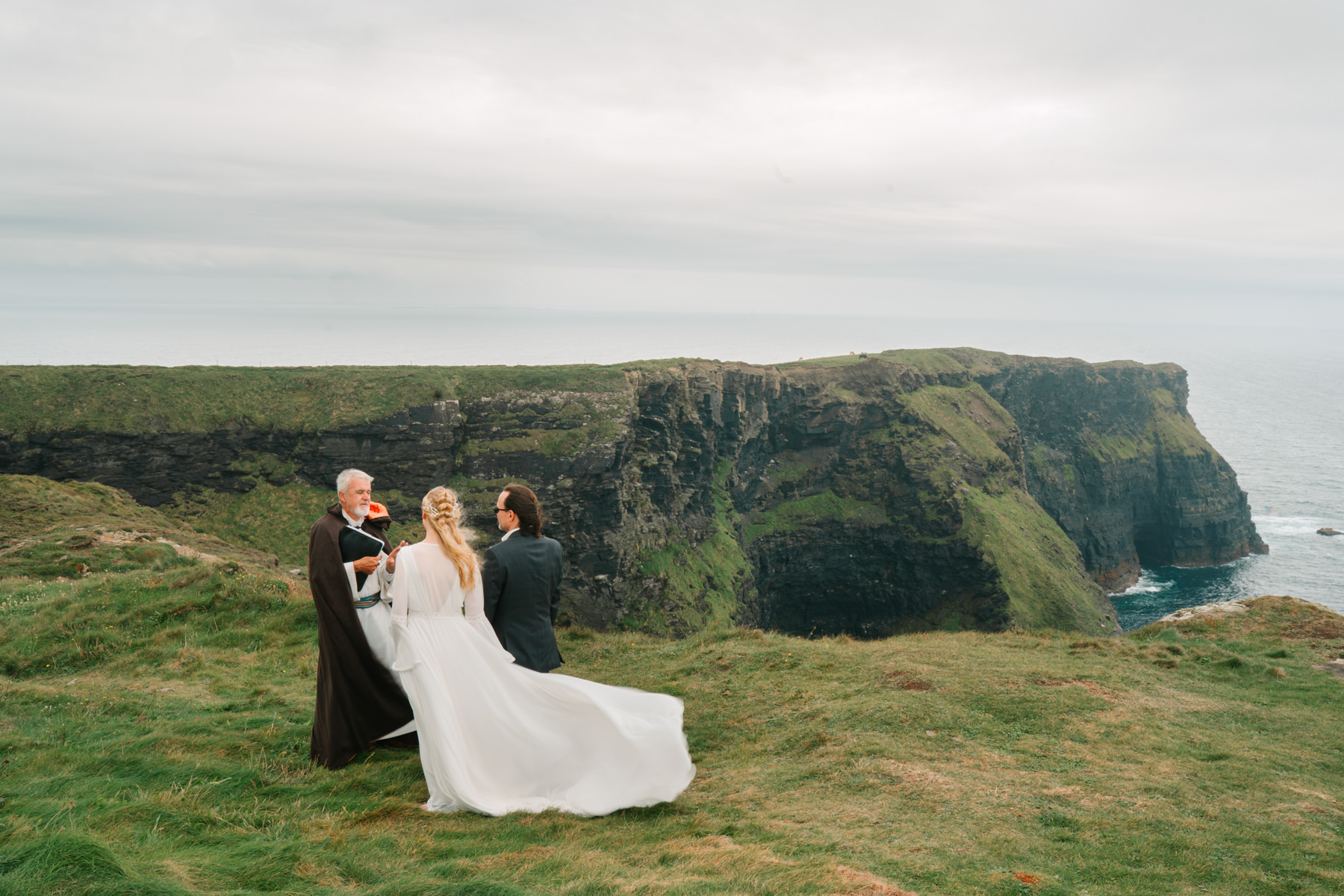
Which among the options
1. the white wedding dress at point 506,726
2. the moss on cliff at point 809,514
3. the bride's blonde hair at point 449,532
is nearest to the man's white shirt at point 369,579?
the white wedding dress at point 506,726

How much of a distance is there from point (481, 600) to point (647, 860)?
11.3 ft

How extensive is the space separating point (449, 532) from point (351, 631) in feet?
6.98

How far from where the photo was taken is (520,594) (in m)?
9.09

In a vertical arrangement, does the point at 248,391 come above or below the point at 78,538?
above

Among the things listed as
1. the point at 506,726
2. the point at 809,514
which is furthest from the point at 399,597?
the point at 809,514

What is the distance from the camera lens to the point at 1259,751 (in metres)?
10.7

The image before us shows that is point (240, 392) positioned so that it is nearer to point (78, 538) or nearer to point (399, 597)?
point (78, 538)

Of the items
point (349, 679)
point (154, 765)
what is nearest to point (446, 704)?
point (349, 679)

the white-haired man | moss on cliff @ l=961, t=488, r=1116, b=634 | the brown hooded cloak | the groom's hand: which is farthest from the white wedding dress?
moss on cliff @ l=961, t=488, r=1116, b=634

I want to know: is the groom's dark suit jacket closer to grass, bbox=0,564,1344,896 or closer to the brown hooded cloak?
the brown hooded cloak

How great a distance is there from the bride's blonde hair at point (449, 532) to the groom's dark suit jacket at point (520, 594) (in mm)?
580

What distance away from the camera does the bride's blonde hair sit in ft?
27.0

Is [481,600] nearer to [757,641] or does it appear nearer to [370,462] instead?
[757,641]

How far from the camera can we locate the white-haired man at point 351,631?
8.88 metres
